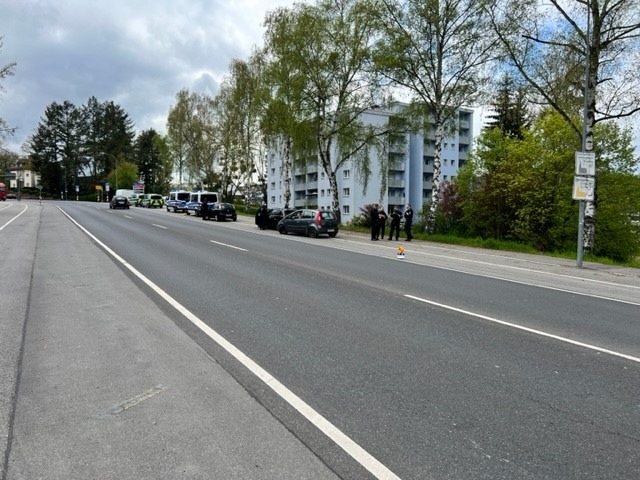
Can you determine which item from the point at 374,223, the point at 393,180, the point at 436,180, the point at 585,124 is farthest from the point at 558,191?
the point at 393,180

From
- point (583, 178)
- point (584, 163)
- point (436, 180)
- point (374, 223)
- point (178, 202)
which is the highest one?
point (584, 163)

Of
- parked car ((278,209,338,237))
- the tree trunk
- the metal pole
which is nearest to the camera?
the metal pole

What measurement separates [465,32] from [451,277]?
59.0 ft

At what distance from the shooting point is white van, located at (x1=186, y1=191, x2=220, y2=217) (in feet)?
161

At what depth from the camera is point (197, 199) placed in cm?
5059

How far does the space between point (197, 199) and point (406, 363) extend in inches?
1866

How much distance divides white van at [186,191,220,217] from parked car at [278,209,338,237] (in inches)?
859

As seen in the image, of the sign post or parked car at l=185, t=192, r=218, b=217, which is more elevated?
the sign post

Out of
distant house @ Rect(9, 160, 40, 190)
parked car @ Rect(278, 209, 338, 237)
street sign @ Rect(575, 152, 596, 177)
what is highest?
distant house @ Rect(9, 160, 40, 190)

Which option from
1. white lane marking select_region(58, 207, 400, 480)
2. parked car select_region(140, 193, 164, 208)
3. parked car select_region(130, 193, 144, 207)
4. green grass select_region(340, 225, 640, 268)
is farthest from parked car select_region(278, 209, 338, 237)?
parked car select_region(130, 193, 144, 207)

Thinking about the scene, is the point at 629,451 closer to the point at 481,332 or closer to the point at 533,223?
A: the point at 481,332

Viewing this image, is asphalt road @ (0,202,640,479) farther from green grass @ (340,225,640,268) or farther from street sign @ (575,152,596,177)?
green grass @ (340,225,640,268)

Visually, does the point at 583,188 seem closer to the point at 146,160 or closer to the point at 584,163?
the point at 584,163

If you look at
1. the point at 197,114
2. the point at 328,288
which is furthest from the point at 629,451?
the point at 197,114
